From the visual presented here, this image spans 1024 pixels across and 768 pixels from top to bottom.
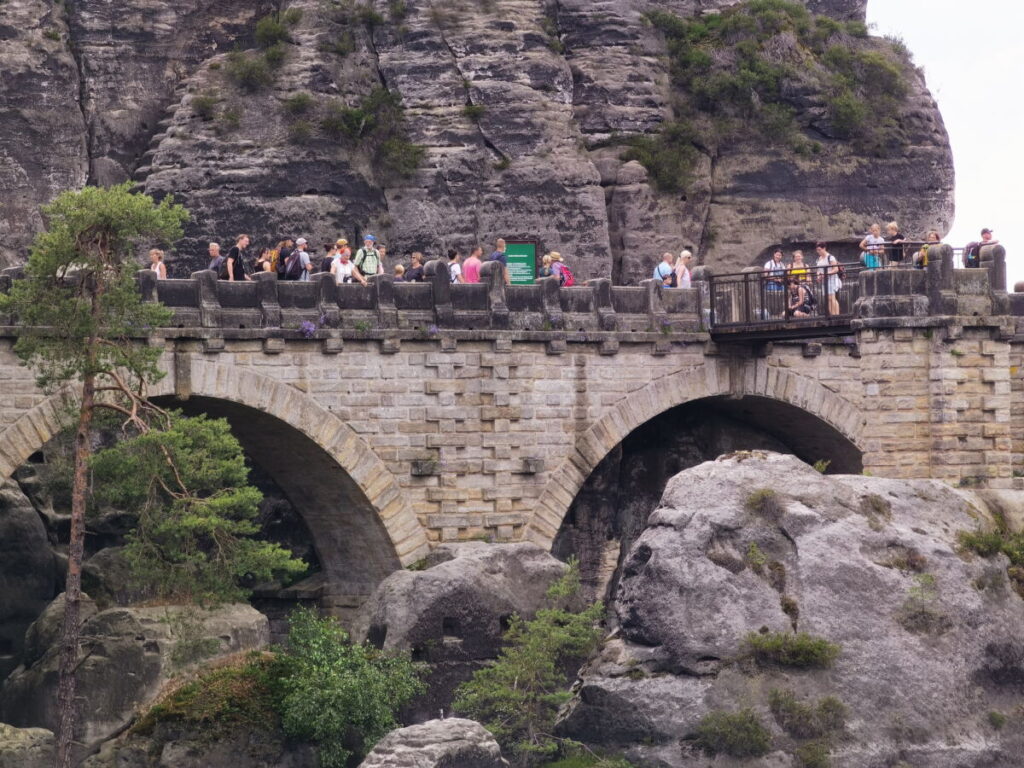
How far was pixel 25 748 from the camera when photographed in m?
25.8

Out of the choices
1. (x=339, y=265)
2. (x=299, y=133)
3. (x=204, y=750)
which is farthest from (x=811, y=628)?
(x=299, y=133)

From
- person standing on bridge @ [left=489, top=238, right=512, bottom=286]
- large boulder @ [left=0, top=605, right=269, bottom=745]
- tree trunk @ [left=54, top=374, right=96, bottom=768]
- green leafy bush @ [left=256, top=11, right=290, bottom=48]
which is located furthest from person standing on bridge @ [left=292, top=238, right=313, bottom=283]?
green leafy bush @ [left=256, top=11, right=290, bottom=48]

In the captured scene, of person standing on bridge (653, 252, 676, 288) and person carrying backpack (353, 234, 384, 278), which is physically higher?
person carrying backpack (353, 234, 384, 278)

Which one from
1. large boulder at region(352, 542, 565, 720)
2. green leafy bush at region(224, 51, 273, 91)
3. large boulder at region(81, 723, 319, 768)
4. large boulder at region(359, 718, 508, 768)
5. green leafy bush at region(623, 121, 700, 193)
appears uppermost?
green leafy bush at region(224, 51, 273, 91)

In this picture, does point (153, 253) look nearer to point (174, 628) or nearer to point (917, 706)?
point (174, 628)

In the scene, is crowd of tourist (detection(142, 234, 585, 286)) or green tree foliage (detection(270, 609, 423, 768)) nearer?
green tree foliage (detection(270, 609, 423, 768))

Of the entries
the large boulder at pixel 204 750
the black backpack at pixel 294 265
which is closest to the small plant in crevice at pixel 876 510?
the large boulder at pixel 204 750

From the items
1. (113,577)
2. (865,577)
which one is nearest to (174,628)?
(113,577)

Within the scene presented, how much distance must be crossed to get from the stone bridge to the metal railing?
1.58ft

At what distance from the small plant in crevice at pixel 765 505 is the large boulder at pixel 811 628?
0.05 ft

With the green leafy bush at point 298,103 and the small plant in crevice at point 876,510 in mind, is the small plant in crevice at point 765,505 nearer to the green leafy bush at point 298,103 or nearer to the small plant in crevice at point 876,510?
the small plant in crevice at point 876,510

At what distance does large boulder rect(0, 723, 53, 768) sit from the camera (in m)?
25.6

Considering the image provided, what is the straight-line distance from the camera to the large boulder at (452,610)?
28375 millimetres

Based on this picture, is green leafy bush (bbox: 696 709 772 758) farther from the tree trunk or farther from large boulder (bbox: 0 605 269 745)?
the tree trunk
